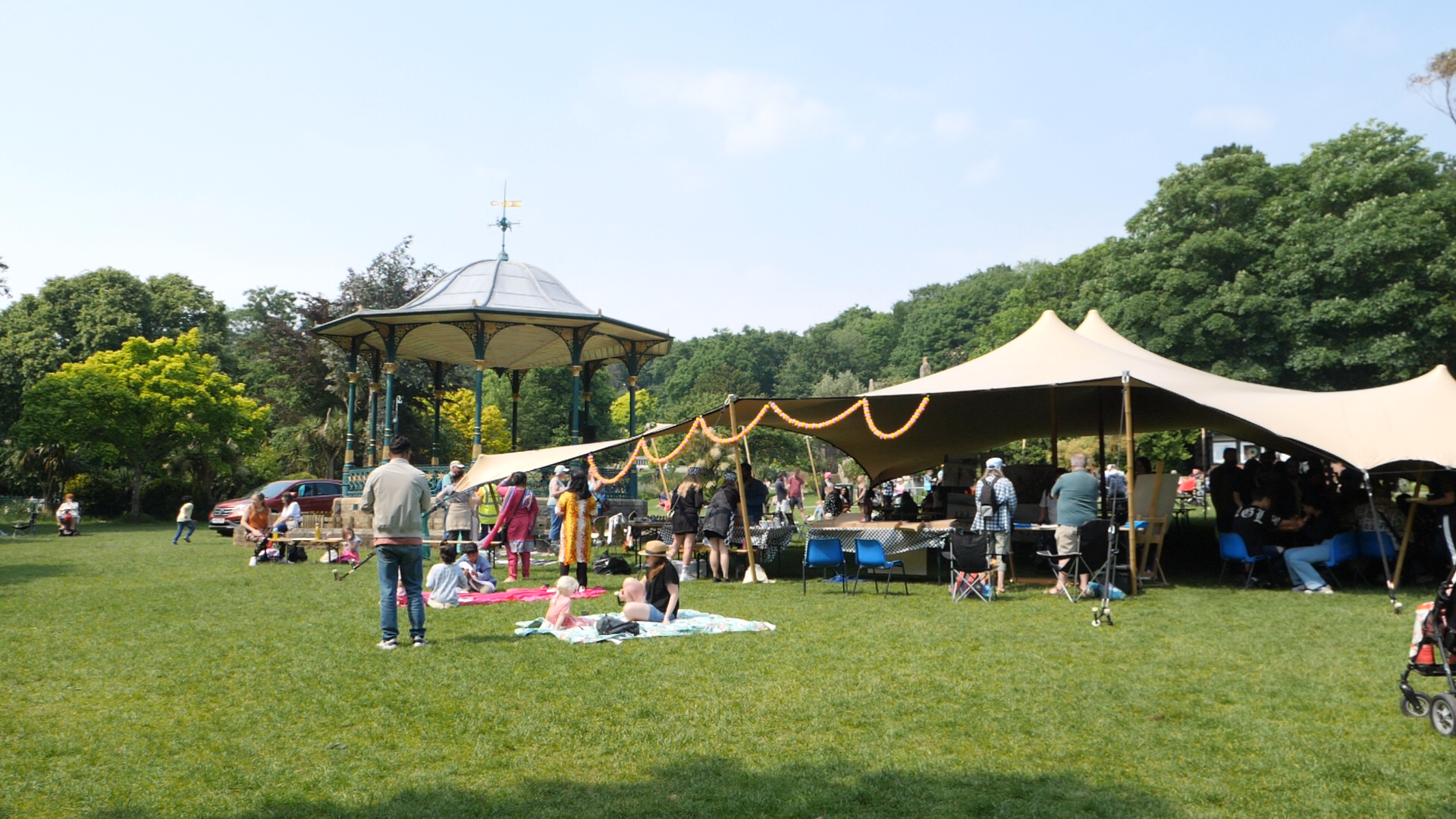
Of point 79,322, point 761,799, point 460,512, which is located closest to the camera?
point 761,799

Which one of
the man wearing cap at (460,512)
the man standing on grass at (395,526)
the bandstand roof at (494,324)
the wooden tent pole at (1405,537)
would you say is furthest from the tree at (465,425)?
the wooden tent pole at (1405,537)

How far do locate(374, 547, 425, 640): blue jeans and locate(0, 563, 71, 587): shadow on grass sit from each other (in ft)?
25.2

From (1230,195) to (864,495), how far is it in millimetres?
25272

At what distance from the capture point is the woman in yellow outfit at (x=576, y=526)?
12.4 metres

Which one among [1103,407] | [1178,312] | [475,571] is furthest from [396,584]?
[1178,312]

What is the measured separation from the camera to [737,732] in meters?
5.89

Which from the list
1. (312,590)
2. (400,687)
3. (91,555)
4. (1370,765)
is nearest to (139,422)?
(91,555)

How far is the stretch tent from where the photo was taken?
12188 mm

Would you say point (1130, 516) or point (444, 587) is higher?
point (1130, 516)

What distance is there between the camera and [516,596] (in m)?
12.3

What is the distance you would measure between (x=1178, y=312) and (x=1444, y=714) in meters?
35.5

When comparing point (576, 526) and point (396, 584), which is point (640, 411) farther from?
point (396, 584)

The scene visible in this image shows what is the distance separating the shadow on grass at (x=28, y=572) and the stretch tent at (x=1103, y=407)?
27.5 feet

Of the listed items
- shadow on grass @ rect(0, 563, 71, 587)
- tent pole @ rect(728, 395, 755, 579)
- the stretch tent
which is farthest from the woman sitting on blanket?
shadow on grass @ rect(0, 563, 71, 587)
